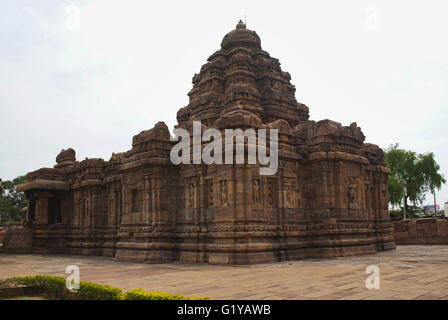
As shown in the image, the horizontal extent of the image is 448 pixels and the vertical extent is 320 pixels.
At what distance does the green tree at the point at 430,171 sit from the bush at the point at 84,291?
46.1 m

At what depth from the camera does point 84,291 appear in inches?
319

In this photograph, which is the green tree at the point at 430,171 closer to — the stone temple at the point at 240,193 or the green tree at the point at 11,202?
the stone temple at the point at 240,193

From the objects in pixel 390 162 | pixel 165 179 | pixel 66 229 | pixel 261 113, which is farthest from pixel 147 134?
pixel 390 162

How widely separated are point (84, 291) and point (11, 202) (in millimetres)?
68939

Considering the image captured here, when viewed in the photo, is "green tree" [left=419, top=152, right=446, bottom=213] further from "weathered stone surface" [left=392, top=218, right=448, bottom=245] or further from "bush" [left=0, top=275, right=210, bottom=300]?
"bush" [left=0, top=275, right=210, bottom=300]

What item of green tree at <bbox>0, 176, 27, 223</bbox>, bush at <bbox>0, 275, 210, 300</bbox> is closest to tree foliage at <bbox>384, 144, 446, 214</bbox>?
bush at <bbox>0, 275, 210, 300</bbox>

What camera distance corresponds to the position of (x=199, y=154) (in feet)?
54.7

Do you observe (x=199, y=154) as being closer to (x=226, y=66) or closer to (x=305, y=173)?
(x=305, y=173)

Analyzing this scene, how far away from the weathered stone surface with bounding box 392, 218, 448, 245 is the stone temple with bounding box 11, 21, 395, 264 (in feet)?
16.4

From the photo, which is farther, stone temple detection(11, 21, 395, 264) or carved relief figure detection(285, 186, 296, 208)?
carved relief figure detection(285, 186, 296, 208)

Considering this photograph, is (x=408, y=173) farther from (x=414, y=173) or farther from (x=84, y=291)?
(x=84, y=291)

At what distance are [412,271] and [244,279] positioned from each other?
4501 millimetres

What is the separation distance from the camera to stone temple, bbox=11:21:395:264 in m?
15.4

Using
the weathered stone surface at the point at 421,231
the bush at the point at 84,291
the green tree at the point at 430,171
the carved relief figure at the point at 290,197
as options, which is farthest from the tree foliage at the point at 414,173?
the bush at the point at 84,291
